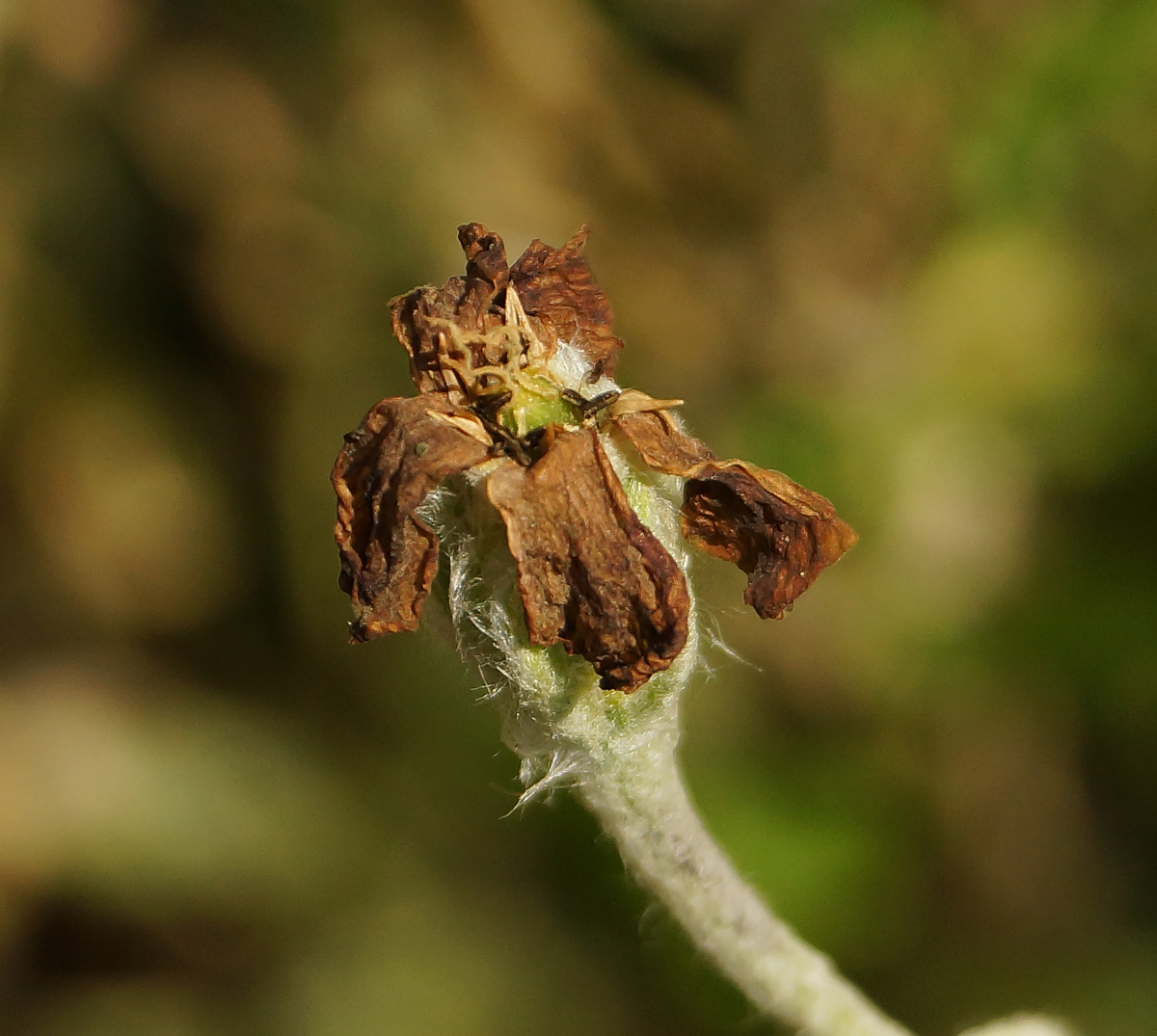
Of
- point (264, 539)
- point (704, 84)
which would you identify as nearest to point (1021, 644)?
point (704, 84)

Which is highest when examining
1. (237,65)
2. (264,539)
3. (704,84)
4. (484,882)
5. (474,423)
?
(704,84)

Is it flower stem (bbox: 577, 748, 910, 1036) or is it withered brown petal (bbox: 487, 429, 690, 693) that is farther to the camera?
flower stem (bbox: 577, 748, 910, 1036)

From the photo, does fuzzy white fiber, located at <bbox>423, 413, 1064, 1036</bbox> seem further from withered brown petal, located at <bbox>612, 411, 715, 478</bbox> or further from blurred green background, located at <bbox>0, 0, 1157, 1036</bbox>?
blurred green background, located at <bbox>0, 0, 1157, 1036</bbox>

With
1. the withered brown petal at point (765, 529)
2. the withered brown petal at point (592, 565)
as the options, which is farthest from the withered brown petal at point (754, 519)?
the withered brown petal at point (592, 565)

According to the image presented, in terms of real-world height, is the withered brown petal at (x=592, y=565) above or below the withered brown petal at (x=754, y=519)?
below

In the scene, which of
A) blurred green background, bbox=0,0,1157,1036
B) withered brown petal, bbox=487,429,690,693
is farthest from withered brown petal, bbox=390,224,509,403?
blurred green background, bbox=0,0,1157,1036

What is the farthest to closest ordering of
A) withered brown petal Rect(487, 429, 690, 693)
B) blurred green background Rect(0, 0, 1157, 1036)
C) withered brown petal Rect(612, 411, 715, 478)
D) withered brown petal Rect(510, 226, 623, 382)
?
blurred green background Rect(0, 0, 1157, 1036) < withered brown petal Rect(510, 226, 623, 382) < withered brown petal Rect(612, 411, 715, 478) < withered brown petal Rect(487, 429, 690, 693)

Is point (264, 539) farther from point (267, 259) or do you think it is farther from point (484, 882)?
point (484, 882)

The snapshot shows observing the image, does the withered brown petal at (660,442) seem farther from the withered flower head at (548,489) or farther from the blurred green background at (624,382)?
the blurred green background at (624,382)
